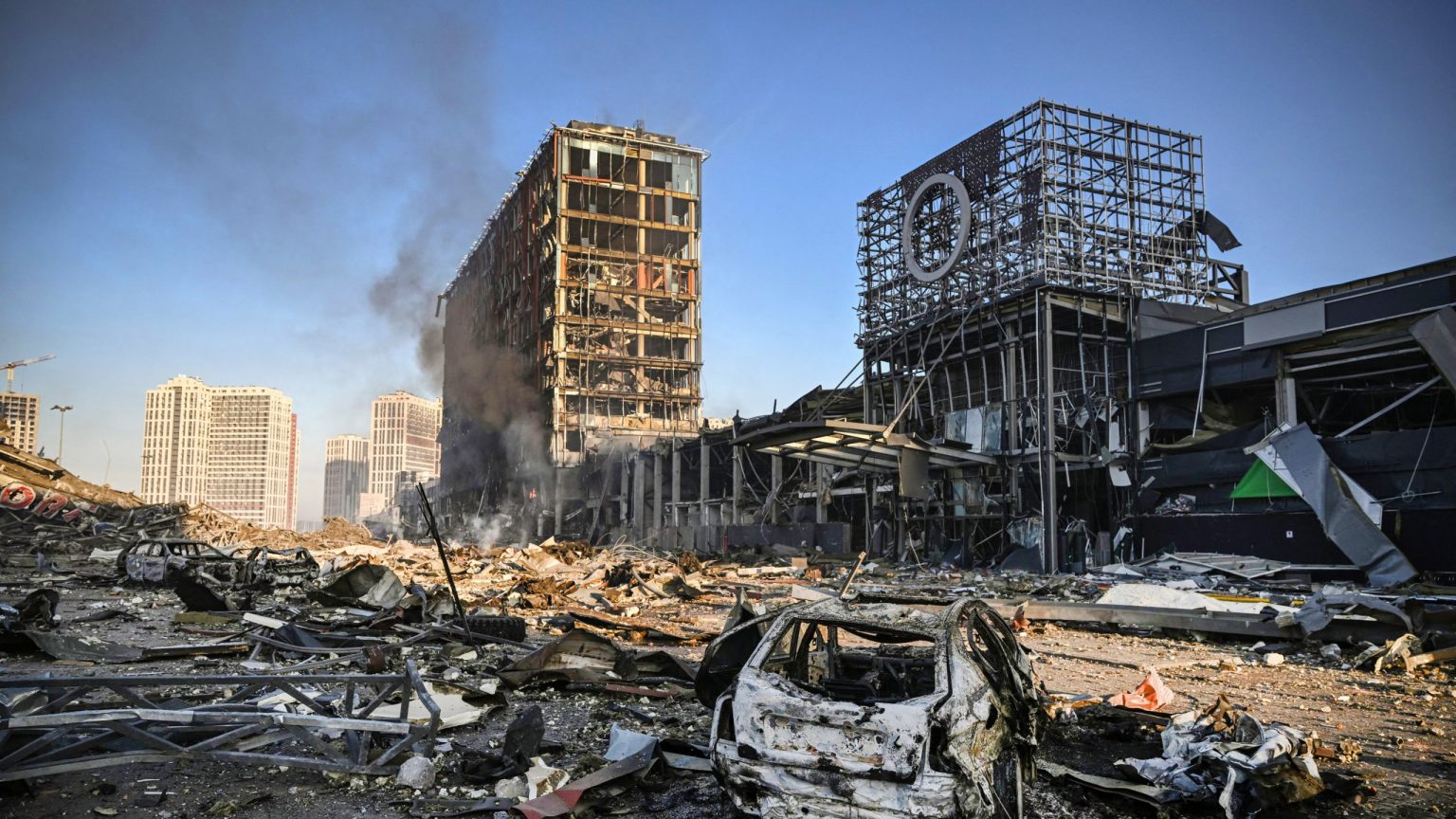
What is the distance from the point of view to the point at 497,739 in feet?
22.0

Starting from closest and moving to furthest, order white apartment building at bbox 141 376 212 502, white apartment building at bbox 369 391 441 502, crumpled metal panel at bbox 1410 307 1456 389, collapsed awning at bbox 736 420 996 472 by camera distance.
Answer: crumpled metal panel at bbox 1410 307 1456 389 < collapsed awning at bbox 736 420 996 472 < white apartment building at bbox 141 376 212 502 < white apartment building at bbox 369 391 441 502

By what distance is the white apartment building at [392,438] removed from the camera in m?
160

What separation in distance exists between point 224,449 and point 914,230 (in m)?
155

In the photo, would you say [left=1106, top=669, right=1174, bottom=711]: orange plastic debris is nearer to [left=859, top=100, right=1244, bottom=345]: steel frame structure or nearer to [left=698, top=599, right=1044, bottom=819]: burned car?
[left=698, top=599, right=1044, bottom=819]: burned car

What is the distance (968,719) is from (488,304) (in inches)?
2700

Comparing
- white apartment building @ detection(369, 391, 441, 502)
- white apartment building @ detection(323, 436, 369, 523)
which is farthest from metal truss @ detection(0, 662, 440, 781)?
white apartment building @ detection(323, 436, 369, 523)

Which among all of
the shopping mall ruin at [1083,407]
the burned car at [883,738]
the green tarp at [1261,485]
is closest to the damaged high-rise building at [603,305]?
the shopping mall ruin at [1083,407]

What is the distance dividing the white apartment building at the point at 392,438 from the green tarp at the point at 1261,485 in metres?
152

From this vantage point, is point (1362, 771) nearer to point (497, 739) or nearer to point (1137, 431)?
point (497, 739)

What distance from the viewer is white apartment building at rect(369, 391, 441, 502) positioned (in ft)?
523

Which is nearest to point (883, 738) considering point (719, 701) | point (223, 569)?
point (719, 701)

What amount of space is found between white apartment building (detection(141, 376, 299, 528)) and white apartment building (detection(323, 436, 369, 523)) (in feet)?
33.9

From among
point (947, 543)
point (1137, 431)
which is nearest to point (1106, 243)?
point (1137, 431)

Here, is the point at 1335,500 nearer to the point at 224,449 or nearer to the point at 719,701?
the point at 719,701
